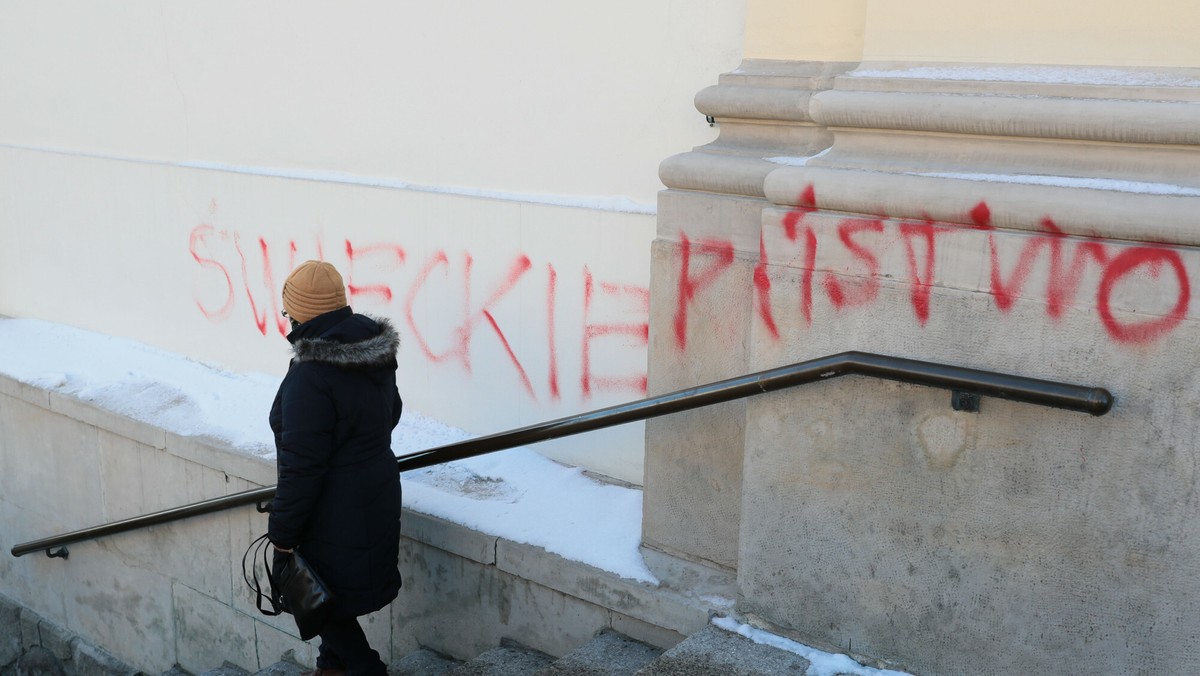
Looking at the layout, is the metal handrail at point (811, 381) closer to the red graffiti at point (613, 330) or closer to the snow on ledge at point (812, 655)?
the snow on ledge at point (812, 655)

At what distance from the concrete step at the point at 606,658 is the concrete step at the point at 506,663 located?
0.66ft

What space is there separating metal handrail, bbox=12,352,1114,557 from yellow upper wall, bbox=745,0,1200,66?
0.88 meters

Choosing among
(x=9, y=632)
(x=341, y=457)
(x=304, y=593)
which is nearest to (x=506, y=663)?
(x=304, y=593)

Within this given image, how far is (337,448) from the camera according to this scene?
3678 mm

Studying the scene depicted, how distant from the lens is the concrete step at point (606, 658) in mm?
3582

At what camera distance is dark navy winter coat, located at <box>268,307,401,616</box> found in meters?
3.57

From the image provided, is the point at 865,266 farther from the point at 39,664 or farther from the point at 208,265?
the point at 39,664

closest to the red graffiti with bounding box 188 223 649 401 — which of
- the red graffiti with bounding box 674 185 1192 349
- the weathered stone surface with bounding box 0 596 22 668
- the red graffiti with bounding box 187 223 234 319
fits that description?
the red graffiti with bounding box 187 223 234 319

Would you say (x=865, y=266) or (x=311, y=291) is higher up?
(x=865, y=266)

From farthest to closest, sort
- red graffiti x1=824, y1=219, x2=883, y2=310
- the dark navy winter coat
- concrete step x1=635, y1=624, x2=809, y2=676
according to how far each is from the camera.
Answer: the dark navy winter coat → concrete step x1=635, y1=624, x2=809, y2=676 → red graffiti x1=824, y1=219, x2=883, y2=310

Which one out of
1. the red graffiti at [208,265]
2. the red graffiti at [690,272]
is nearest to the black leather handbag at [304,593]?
the red graffiti at [690,272]

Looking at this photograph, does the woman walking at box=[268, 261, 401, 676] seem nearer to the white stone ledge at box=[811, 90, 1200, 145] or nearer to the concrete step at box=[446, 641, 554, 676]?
the concrete step at box=[446, 641, 554, 676]

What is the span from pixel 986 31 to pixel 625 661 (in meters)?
2.20

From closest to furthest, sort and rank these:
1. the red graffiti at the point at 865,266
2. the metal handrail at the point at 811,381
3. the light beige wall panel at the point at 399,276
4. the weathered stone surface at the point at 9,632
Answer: the metal handrail at the point at 811,381
the red graffiti at the point at 865,266
the light beige wall panel at the point at 399,276
the weathered stone surface at the point at 9,632
